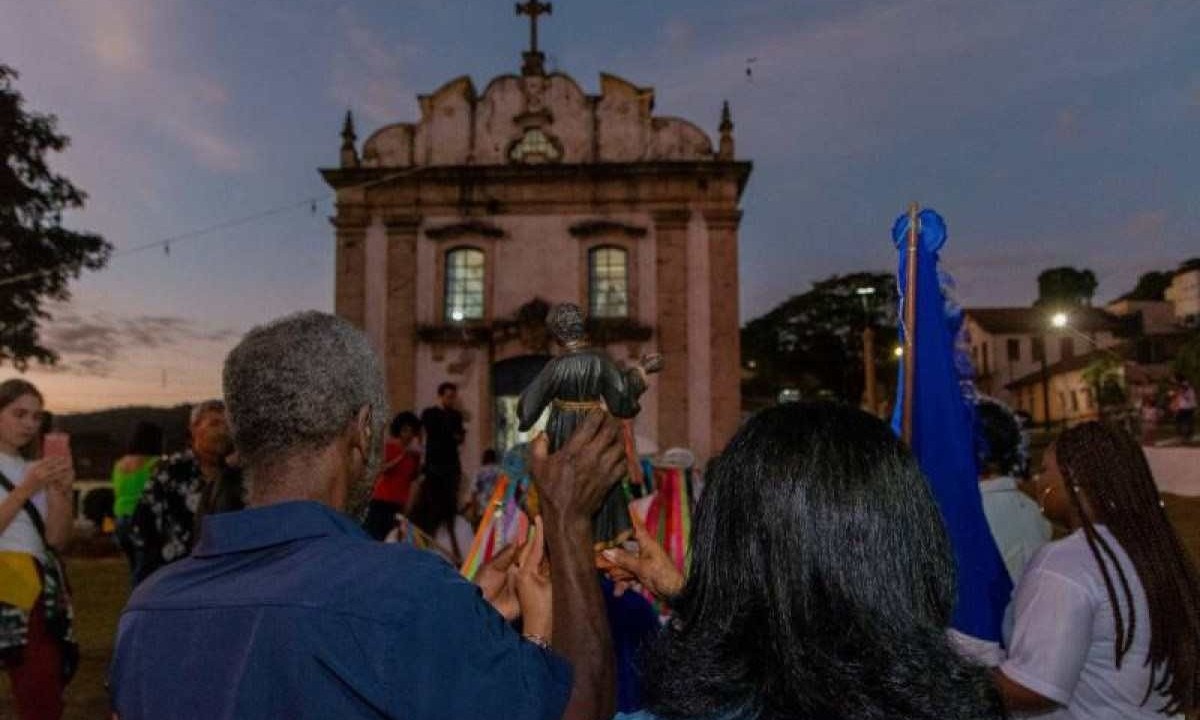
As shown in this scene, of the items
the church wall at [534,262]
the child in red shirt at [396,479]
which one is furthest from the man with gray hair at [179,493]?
the church wall at [534,262]

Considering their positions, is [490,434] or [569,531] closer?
[569,531]

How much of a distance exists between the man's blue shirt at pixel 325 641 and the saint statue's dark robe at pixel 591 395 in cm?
215

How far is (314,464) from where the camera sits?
190cm

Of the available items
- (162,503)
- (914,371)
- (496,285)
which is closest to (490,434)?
(496,285)

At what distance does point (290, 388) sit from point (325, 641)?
1.74ft

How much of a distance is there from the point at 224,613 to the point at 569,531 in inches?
27.5

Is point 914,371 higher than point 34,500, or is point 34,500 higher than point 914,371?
point 914,371

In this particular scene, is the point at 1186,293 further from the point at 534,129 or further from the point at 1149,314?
the point at 534,129

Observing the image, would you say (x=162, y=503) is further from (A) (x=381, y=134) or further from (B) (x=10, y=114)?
(B) (x=10, y=114)

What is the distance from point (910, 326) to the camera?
157 inches

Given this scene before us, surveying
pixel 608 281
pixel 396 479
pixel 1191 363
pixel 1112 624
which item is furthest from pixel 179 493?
pixel 1191 363

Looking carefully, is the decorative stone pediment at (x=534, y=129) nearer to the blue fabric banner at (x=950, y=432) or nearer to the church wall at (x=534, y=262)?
the church wall at (x=534, y=262)

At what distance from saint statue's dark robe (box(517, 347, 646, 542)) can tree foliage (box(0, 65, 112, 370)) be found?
2606 centimetres

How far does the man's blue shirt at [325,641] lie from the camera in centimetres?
158
